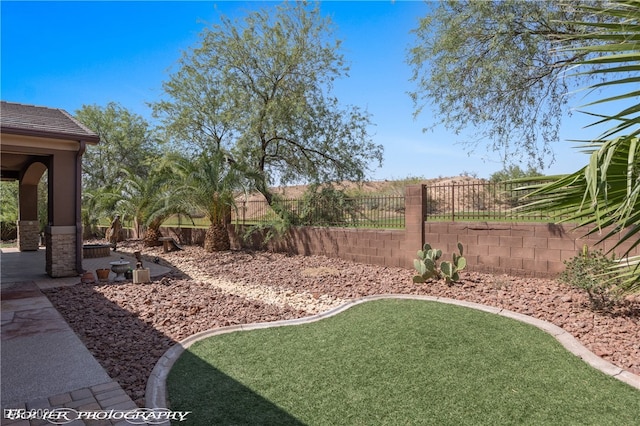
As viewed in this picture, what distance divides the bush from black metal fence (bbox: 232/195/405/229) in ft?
13.7

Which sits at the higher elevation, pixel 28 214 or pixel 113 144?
pixel 113 144

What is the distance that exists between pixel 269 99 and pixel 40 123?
25.7 ft

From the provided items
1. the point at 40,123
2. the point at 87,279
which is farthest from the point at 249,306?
the point at 40,123

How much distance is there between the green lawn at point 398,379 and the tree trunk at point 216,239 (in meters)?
8.18

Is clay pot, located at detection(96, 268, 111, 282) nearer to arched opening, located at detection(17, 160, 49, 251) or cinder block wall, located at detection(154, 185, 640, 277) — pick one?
cinder block wall, located at detection(154, 185, 640, 277)

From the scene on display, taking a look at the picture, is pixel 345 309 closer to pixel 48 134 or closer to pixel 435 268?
pixel 435 268

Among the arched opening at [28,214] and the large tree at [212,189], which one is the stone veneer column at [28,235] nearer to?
the arched opening at [28,214]

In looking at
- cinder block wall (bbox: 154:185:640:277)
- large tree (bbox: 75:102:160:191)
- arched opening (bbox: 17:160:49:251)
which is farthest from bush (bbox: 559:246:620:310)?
large tree (bbox: 75:102:160:191)

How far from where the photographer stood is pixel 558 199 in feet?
9.98

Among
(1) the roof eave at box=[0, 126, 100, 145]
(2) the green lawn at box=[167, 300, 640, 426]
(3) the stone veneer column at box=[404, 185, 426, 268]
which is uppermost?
(1) the roof eave at box=[0, 126, 100, 145]

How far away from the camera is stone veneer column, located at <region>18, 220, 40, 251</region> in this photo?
50.6 ft

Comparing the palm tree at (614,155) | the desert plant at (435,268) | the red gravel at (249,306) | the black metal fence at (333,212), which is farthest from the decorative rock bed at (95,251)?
the palm tree at (614,155)

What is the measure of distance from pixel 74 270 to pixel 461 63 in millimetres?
12486

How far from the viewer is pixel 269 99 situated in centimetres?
1460
